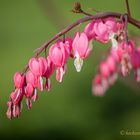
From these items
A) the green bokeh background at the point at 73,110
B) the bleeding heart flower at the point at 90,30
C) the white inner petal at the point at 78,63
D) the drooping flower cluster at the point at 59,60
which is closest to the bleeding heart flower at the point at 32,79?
the drooping flower cluster at the point at 59,60

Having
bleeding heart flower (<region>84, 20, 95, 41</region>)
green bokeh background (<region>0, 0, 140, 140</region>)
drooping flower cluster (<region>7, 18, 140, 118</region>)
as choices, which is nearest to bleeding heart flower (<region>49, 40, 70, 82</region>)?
drooping flower cluster (<region>7, 18, 140, 118</region>)

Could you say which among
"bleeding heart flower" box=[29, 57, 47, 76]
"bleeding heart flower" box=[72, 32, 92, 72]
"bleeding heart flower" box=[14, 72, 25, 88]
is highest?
A: "bleeding heart flower" box=[72, 32, 92, 72]

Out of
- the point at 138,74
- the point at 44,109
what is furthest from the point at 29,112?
the point at 138,74

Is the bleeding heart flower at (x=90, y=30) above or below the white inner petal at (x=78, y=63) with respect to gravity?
above

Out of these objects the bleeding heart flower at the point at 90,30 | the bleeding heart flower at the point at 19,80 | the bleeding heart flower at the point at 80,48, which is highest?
the bleeding heart flower at the point at 90,30

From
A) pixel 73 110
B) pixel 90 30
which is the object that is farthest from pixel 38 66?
pixel 73 110

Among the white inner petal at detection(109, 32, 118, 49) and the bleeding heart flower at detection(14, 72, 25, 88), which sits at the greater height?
the white inner petal at detection(109, 32, 118, 49)

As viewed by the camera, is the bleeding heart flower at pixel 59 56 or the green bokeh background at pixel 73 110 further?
the green bokeh background at pixel 73 110

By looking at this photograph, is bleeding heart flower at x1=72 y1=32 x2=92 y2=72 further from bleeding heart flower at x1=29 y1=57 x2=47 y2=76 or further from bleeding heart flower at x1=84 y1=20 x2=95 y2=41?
bleeding heart flower at x1=29 y1=57 x2=47 y2=76

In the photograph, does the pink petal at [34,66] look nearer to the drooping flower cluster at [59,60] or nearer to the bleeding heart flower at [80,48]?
the drooping flower cluster at [59,60]

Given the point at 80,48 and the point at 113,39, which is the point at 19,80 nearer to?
the point at 80,48

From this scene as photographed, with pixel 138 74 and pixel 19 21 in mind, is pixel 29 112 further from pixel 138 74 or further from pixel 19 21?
pixel 138 74
